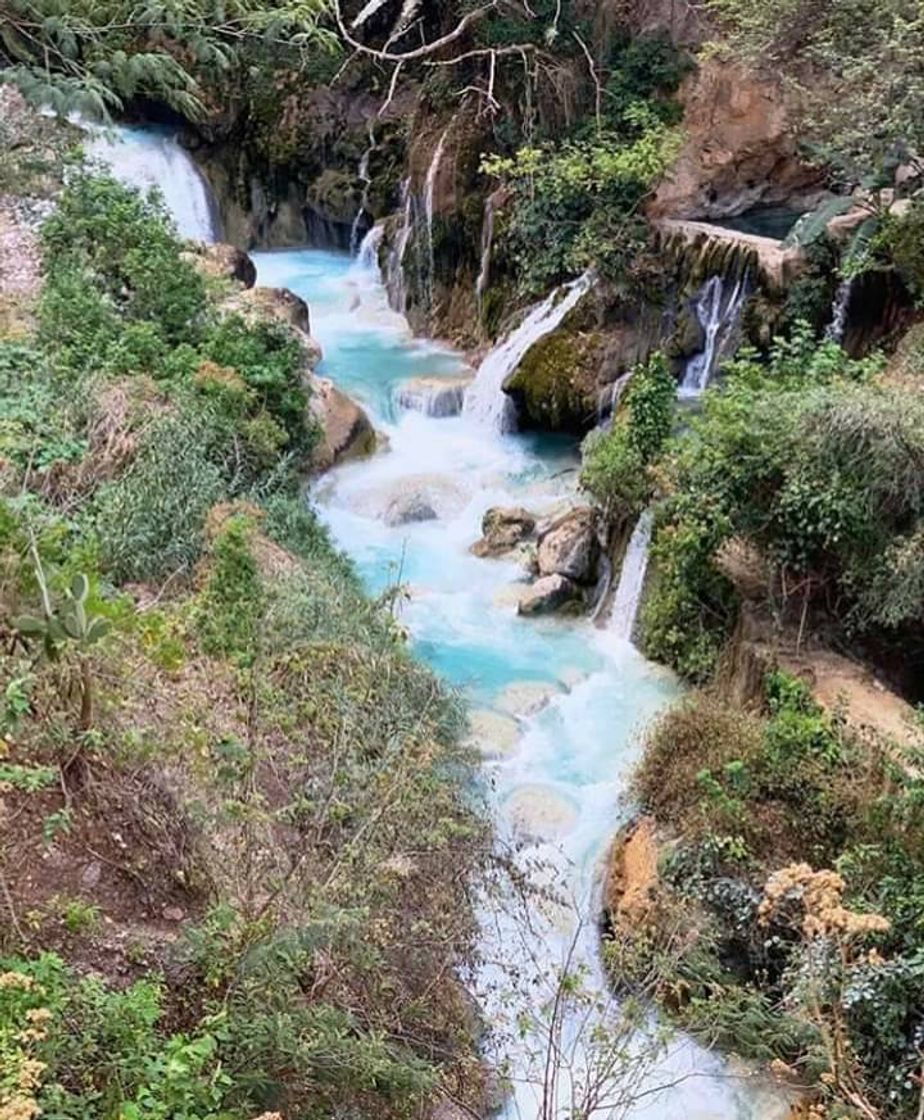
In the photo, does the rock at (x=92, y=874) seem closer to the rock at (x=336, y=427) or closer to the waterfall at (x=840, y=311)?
the rock at (x=336, y=427)

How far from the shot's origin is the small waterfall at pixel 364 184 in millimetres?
17016

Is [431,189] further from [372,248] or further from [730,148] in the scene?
[730,148]

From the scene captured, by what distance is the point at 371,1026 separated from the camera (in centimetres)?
403

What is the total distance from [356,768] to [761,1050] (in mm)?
2304

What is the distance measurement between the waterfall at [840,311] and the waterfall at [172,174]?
1022 centimetres

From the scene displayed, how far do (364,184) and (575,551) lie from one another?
9.96 metres

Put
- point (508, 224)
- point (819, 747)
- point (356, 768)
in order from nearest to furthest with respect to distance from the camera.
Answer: point (356, 768), point (819, 747), point (508, 224)

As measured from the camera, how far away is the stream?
5328mm

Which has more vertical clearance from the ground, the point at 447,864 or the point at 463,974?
the point at 447,864

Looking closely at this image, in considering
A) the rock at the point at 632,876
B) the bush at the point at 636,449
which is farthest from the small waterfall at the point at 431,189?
the rock at the point at 632,876

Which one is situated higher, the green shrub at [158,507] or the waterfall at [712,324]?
the waterfall at [712,324]

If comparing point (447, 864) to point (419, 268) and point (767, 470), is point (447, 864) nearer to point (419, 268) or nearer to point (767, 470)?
point (767, 470)

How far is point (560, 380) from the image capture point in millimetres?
11562

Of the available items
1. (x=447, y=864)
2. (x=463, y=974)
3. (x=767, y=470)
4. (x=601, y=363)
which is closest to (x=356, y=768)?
(x=447, y=864)
